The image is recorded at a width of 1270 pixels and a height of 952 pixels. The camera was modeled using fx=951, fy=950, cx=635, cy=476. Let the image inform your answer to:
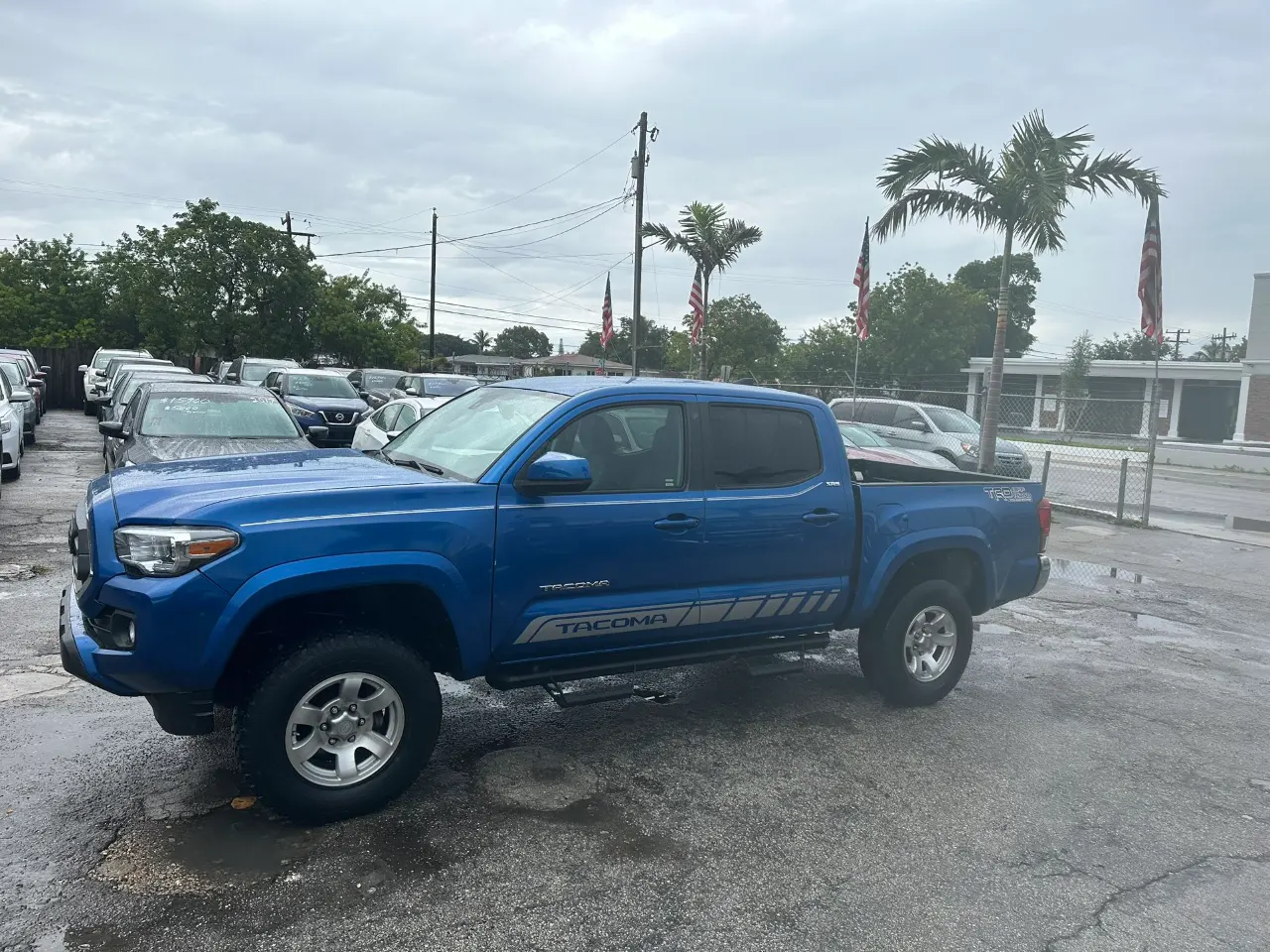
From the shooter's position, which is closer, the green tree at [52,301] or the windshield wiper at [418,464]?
the windshield wiper at [418,464]

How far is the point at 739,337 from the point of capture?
1893 inches

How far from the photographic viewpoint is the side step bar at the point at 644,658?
14.3 feet

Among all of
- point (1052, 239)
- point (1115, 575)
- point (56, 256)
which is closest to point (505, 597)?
point (1115, 575)

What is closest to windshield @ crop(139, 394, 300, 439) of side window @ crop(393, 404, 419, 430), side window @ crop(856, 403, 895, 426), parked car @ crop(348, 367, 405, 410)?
side window @ crop(393, 404, 419, 430)

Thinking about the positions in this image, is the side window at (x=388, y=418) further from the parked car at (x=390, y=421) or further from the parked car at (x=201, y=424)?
the parked car at (x=201, y=424)

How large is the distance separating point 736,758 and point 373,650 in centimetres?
199

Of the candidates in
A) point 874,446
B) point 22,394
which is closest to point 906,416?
point 874,446

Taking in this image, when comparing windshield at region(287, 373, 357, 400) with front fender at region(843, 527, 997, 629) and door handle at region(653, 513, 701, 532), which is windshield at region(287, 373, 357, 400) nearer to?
front fender at region(843, 527, 997, 629)

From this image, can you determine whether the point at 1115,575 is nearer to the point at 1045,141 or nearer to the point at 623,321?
the point at 1045,141

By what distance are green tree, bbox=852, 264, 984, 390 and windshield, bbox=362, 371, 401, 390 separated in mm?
29053

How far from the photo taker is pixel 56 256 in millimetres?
39500

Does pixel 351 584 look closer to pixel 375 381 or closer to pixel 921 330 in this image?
pixel 375 381

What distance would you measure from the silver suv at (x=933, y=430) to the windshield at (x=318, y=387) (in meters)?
10.1

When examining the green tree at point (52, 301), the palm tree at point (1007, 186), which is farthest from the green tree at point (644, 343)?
the palm tree at point (1007, 186)
